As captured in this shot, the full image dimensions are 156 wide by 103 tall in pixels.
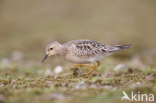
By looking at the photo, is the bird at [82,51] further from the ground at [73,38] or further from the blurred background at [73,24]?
the blurred background at [73,24]

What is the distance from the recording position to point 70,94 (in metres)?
6.63

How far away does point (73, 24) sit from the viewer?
105ft

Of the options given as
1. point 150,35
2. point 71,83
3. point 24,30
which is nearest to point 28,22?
point 24,30

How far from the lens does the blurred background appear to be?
23328mm

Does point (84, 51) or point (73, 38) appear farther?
point (73, 38)

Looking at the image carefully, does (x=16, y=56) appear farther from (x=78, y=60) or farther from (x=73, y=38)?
(x=78, y=60)

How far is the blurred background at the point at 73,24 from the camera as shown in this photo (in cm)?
2333

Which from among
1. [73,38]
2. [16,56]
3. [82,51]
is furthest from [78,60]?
[73,38]

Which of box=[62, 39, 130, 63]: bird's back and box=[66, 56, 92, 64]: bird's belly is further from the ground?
box=[62, 39, 130, 63]: bird's back

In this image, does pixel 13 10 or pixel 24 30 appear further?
Answer: pixel 13 10

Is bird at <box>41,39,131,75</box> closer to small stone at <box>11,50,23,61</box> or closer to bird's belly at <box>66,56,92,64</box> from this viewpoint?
bird's belly at <box>66,56,92,64</box>

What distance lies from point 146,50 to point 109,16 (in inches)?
500

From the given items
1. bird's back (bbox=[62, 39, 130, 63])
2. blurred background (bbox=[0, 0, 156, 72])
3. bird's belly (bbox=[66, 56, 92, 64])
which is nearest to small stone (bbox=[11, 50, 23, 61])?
blurred background (bbox=[0, 0, 156, 72])

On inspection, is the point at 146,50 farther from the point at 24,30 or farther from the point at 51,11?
the point at 51,11
